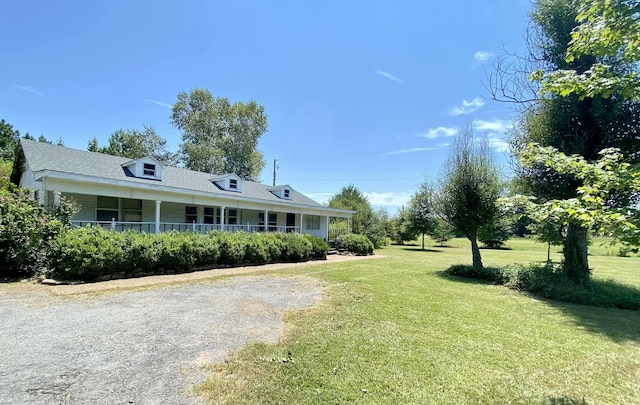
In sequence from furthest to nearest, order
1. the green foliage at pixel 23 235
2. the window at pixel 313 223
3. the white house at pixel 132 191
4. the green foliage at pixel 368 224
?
1. the green foliage at pixel 368 224
2. the window at pixel 313 223
3. the white house at pixel 132 191
4. the green foliage at pixel 23 235

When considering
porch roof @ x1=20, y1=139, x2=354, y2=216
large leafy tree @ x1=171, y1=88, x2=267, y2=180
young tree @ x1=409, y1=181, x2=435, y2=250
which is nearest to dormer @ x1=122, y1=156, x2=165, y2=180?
porch roof @ x1=20, y1=139, x2=354, y2=216

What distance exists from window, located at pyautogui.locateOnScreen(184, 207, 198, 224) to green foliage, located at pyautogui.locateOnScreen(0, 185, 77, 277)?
7.97 meters

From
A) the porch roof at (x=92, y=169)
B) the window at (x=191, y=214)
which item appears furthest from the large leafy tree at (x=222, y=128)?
the window at (x=191, y=214)

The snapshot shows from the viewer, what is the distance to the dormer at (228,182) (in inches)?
777

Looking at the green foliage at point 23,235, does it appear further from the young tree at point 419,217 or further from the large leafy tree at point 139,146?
the young tree at point 419,217

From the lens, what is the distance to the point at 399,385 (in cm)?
338

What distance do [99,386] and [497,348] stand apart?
5.34 m

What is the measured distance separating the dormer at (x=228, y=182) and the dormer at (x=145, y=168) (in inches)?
170

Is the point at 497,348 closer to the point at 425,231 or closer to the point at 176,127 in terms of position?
the point at 425,231

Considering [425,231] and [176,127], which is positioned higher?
[176,127]

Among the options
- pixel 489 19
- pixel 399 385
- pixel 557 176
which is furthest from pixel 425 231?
pixel 399 385

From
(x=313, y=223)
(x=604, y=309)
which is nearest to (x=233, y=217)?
(x=313, y=223)

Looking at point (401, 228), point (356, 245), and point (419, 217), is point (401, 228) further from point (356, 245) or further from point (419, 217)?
point (356, 245)

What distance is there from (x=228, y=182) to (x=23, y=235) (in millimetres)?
11591
